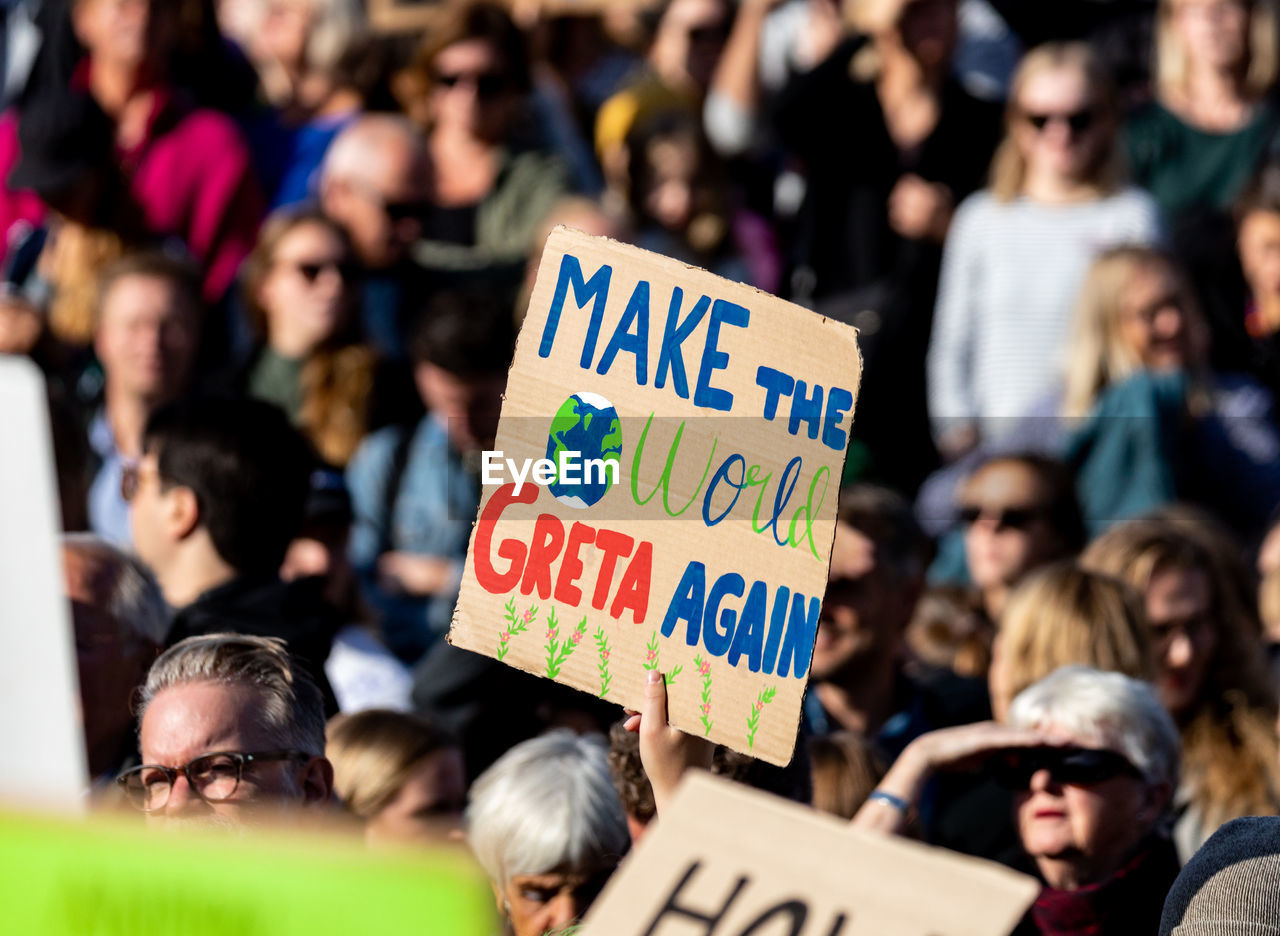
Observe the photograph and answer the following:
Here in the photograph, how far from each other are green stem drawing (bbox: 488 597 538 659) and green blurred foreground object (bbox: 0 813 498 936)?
1.09 meters

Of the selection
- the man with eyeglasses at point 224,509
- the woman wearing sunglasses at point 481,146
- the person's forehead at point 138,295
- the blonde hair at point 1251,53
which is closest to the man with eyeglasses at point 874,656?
the man with eyeglasses at point 224,509

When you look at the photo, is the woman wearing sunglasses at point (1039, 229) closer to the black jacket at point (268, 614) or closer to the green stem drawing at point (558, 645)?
the black jacket at point (268, 614)

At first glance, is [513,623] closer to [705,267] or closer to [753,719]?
[753,719]

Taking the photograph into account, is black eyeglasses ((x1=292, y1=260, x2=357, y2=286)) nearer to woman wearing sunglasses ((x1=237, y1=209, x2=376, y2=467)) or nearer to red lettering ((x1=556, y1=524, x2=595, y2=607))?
woman wearing sunglasses ((x1=237, y1=209, x2=376, y2=467))

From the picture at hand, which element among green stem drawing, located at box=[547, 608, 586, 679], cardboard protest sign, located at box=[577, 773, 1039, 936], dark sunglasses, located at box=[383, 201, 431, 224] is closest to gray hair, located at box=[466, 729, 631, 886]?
green stem drawing, located at box=[547, 608, 586, 679]

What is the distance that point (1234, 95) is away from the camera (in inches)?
278

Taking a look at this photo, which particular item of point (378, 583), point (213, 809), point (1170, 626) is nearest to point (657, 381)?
point (213, 809)

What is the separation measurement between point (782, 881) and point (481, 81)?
5.46 meters

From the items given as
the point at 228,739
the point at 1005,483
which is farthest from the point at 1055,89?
the point at 228,739

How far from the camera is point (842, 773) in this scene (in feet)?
12.2

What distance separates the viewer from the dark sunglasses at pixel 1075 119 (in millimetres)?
6340

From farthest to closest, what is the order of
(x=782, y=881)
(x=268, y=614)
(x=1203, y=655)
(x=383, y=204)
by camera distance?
1. (x=383, y=204)
2. (x=1203, y=655)
3. (x=268, y=614)
4. (x=782, y=881)

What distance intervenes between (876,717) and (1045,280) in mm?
2371

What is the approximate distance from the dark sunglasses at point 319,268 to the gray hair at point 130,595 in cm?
261
